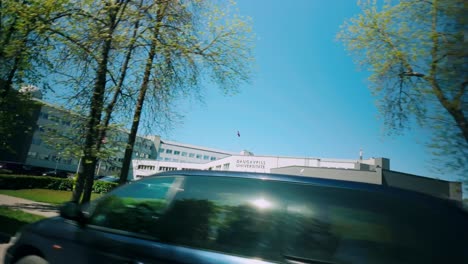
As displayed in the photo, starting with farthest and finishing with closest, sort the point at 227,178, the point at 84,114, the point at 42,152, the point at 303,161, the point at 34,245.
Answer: the point at 42,152 < the point at 303,161 < the point at 84,114 < the point at 34,245 < the point at 227,178

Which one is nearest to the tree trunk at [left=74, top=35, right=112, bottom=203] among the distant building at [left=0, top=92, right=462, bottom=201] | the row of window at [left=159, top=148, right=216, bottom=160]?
the distant building at [left=0, top=92, right=462, bottom=201]

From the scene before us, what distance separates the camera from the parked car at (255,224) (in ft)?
5.91

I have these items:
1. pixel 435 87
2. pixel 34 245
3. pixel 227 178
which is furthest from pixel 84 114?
pixel 435 87

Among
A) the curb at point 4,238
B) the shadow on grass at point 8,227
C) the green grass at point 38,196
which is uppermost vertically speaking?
the shadow on grass at point 8,227

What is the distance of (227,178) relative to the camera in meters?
2.54

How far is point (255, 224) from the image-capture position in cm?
218

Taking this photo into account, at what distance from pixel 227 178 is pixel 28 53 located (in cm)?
962

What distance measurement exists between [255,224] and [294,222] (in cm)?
28

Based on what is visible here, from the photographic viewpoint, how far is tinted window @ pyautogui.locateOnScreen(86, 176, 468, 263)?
1770 mm

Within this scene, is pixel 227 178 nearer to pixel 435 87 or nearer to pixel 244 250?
pixel 244 250

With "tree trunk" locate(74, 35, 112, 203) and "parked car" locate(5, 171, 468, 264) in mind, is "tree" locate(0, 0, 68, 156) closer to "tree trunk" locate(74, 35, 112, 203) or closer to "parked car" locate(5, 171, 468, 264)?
"tree trunk" locate(74, 35, 112, 203)

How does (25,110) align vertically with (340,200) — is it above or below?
above

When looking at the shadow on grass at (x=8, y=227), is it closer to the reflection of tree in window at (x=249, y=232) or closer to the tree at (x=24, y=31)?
the tree at (x=24, y=31)

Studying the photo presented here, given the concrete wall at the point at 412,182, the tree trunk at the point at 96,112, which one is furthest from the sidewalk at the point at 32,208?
the concrete wall at the point at 412,182
